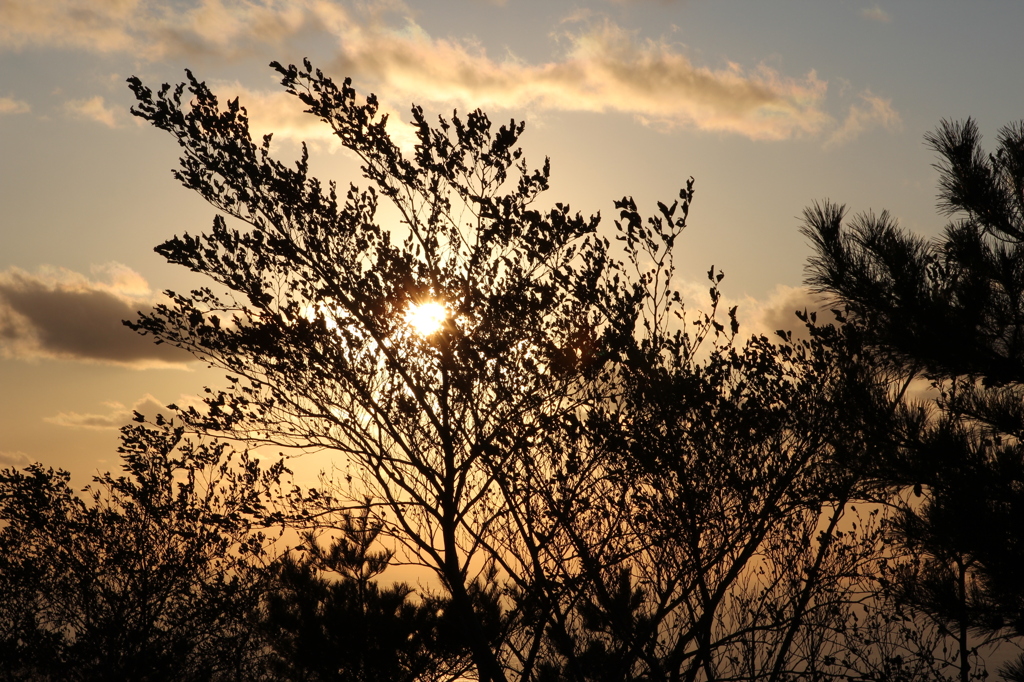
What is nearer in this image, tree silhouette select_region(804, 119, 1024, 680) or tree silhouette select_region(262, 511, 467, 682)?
tree silhouette select_region(804, 119, 1024, 680)

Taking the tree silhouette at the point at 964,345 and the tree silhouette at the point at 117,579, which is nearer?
the tree silhouette at the point at 964,345

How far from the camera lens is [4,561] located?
12359 millimetres

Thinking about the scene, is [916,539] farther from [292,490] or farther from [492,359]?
[292,490]

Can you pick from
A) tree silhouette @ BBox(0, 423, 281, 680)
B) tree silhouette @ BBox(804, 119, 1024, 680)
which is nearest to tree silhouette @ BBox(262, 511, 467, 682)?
tree silhouette @ BBox(0, 423, 281, 680)

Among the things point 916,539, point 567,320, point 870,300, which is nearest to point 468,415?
point 567,320

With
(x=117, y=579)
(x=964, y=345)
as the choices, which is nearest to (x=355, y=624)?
(x=117, y=579)

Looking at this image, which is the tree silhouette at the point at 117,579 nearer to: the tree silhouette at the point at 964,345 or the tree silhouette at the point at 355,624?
the tree silhouette at the point at 355,624

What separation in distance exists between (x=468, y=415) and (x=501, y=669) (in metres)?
2.87

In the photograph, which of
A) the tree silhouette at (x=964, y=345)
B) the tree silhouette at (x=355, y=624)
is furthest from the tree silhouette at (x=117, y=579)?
the tree silhouette at (x=964, y=345)

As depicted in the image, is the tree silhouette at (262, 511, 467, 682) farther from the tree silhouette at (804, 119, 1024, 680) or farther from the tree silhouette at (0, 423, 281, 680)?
the tree silhouette at (804, 119, 1024, 680)

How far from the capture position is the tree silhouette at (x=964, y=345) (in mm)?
6734

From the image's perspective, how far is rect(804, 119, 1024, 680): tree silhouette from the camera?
22.1 feet

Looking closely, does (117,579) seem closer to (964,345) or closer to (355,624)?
(355,624)

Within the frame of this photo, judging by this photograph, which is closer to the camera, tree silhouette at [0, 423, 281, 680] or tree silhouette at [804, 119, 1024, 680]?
tree silhouette at [804, 119, 1024, 680]
